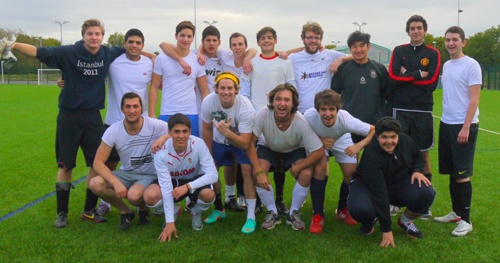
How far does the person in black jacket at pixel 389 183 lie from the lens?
362cm

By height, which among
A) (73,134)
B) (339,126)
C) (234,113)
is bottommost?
(73,134)

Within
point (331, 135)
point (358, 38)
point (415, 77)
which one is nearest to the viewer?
point (331, 135)

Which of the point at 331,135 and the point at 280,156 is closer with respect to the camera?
the point at 331,135

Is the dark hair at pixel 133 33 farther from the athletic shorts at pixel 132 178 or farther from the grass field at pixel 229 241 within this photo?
the grass field at pixel 229 241

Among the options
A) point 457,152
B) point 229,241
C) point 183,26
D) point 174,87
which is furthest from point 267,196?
point 183,26

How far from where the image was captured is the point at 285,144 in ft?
13.6

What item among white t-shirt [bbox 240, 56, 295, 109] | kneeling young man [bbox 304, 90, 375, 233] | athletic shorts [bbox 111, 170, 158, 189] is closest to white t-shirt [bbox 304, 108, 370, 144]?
kneeling young man [bbox 304, 90, 375, 233]

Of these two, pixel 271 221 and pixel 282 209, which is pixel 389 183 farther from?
pixel 282 209

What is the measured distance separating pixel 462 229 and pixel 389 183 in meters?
0.80

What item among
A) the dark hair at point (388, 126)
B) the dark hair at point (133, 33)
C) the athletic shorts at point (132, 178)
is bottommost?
the athletic shorts at point (132, 178)

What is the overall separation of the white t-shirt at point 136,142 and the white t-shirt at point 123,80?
15.7 inches

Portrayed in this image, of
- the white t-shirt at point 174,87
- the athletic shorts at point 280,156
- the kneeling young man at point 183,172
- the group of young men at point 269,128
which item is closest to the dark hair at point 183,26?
the group of young men at point 269,128

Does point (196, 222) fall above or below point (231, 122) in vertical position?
below

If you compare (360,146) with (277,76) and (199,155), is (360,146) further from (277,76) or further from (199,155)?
(199,155)
